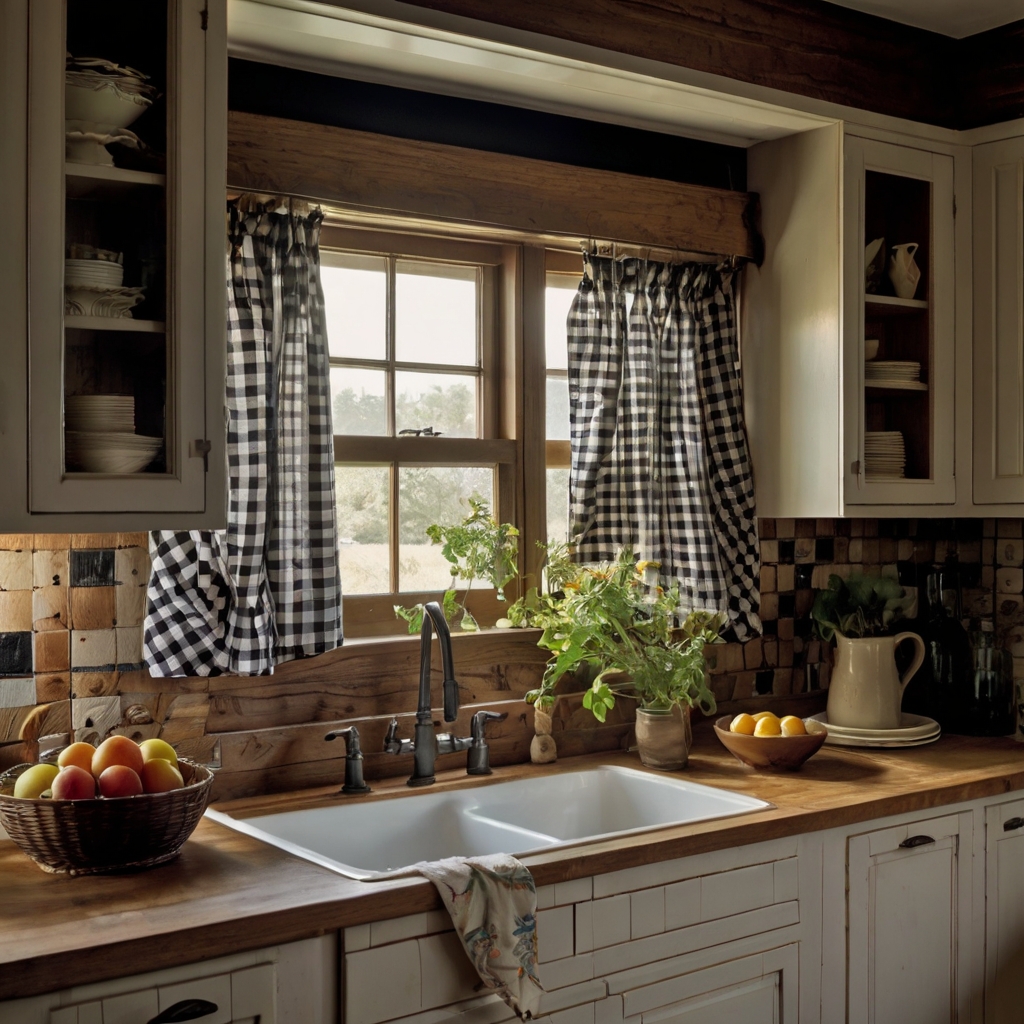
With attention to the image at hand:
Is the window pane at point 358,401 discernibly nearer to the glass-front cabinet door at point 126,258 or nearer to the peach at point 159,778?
the glass-front cabinet door at point 126,258

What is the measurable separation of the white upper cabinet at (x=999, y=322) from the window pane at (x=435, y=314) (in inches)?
52.3

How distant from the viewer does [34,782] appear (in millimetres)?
1756

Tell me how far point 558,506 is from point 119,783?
4.71ft

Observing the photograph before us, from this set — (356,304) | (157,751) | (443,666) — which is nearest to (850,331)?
(356,304)

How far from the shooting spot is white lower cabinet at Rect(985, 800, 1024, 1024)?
251 centimetres

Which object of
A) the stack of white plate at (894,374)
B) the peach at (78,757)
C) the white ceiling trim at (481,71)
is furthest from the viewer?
the stack of white plate at (894,374)

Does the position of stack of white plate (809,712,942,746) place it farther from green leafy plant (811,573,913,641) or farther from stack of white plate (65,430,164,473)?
stack of white plate (65,430,164,473)

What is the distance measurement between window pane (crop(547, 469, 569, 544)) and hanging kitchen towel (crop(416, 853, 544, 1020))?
1.22 meters

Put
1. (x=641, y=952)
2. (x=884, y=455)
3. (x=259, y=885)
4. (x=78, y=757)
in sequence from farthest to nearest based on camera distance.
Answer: (x=884, y=455), (x=641, y=952), (x=78, y=757), (x=259, y=885)

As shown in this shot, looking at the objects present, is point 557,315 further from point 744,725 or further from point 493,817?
point 493,817

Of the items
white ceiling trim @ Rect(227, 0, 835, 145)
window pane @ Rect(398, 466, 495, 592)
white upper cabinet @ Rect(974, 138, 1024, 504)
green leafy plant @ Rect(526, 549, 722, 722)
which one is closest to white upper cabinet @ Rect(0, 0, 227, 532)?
white ceiling trim @ Rect(227, 0, 835, 145)

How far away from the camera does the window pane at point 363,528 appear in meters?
2.59

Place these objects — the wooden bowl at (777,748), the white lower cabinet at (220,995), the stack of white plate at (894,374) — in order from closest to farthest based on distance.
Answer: the white lower cabinet at (220,995) → the wooden bowl at (777,748) → the stack of white plate at (894,374)

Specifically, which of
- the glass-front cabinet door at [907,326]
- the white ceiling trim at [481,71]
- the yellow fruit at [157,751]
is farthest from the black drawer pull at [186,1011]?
the glass-front cabinet door at [907,326]
